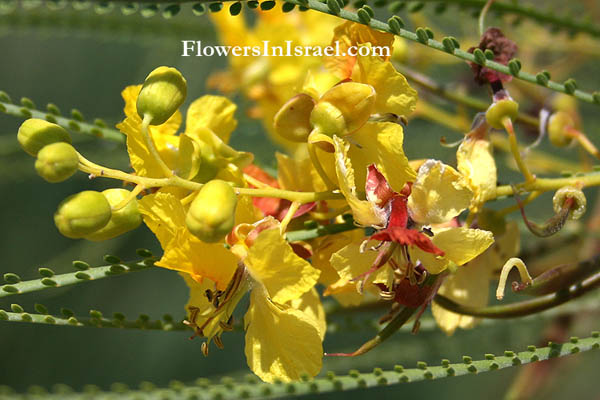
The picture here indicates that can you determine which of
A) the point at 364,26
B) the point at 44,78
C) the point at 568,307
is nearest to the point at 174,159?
the point at 364,26

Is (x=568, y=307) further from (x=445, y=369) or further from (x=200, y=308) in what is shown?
(x=200, y=308)

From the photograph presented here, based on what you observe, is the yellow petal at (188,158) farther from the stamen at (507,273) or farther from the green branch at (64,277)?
the stamen at (507,273)

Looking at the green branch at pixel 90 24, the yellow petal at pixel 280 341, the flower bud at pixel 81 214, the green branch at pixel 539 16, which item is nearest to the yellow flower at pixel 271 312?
the yellow petal at pixel 280 341

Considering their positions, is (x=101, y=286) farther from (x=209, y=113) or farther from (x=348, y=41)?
(x=348, y=41)

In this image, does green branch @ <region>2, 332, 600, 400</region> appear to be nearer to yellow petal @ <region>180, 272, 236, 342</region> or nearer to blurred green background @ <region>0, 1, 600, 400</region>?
yellow petal @ <region>180, 272, 236, 342</region>

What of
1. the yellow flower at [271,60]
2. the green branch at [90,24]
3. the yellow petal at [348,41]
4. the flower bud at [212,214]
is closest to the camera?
the flower bud at [212,214]
